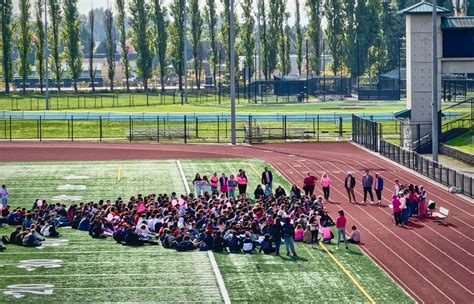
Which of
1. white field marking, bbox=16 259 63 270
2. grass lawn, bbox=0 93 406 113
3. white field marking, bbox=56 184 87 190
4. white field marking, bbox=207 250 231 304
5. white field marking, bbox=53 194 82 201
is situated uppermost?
grass lawn, bbox=0 93 406 113

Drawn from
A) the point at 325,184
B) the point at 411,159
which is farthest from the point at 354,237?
the point at 411,159

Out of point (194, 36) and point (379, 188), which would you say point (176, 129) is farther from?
point (194, 36)

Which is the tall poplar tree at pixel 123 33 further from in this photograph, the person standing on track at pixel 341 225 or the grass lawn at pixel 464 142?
the person standing on track at pixel 341 225

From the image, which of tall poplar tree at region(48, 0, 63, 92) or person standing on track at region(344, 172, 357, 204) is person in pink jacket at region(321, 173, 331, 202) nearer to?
person standing on track at region(344, 172, 357, 204)

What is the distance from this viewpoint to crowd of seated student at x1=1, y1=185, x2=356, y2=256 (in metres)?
37.8

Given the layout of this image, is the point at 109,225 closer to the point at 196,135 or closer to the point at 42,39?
the point at 196,135

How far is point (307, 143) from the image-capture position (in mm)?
76062

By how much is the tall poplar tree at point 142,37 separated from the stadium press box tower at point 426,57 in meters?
72.6

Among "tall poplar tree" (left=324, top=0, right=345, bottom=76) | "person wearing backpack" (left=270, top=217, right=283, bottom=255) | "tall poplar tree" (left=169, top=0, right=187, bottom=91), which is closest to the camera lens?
"person wearing backpack" (left=270, top=217, right=283, bottom=255)

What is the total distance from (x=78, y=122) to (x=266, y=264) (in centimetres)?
5997

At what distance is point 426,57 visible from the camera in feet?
232

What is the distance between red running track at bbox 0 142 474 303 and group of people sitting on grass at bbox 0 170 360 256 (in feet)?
7.56

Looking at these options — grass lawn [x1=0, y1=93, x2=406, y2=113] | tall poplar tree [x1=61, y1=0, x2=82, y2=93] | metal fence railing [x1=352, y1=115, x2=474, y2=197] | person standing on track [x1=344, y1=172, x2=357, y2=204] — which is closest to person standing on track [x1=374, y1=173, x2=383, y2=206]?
person standing on track [x1=344, y1=172, x2=357, y2=204]

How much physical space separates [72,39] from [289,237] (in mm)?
103950
